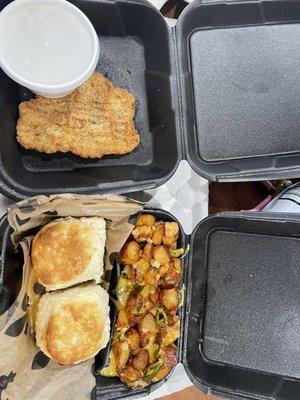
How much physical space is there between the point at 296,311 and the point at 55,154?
91cm

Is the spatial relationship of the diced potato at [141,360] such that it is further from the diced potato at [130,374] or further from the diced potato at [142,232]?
the diced potato at [142,232]

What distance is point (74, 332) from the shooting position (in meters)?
1.39

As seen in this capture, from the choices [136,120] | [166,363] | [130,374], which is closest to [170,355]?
[166,363]

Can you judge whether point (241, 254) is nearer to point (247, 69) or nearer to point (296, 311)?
point (296, 311)

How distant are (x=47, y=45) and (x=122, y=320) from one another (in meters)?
0.82

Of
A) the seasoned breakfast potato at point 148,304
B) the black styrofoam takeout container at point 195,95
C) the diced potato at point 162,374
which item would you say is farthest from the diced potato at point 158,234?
the diced potato at point 162,374

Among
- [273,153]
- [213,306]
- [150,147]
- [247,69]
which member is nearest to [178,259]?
[213,306]

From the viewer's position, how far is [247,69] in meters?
1.76

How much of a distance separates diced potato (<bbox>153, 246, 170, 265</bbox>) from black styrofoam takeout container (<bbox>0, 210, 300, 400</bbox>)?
0.42ft

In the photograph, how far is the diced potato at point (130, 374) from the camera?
4.98 feet

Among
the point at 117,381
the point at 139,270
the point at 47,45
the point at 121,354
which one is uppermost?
the point at 47,45

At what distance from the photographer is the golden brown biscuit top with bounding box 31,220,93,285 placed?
1396mm

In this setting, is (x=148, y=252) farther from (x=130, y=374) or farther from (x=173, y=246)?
(x=130, y=374)

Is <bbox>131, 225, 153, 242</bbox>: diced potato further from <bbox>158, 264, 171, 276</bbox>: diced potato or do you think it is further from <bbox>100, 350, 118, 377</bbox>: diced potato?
<bbox>100, 350, 118, 377</bbox>: diced potato
